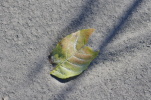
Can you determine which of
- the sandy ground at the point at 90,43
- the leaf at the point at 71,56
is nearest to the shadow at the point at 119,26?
the sandy ground at the point at 90,43

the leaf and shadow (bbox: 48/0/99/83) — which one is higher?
shadow (bbox: 48/0/99/83)

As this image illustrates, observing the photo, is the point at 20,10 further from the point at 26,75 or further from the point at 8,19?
the point at 26,75

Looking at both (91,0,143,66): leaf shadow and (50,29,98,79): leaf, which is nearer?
(50,29,98,79): leaf

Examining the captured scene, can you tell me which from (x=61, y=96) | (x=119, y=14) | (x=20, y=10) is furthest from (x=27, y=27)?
(x=119, y=14)

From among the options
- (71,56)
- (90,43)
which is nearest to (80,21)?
(90,43)

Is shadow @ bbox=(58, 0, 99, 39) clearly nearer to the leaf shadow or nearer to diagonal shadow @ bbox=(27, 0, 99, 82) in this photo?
diagonal shadow @ bbox=(27, 0, 99, 82)

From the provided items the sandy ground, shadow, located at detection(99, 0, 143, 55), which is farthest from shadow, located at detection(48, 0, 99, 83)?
shadow, located at detection(99, 0, 143, 55)
